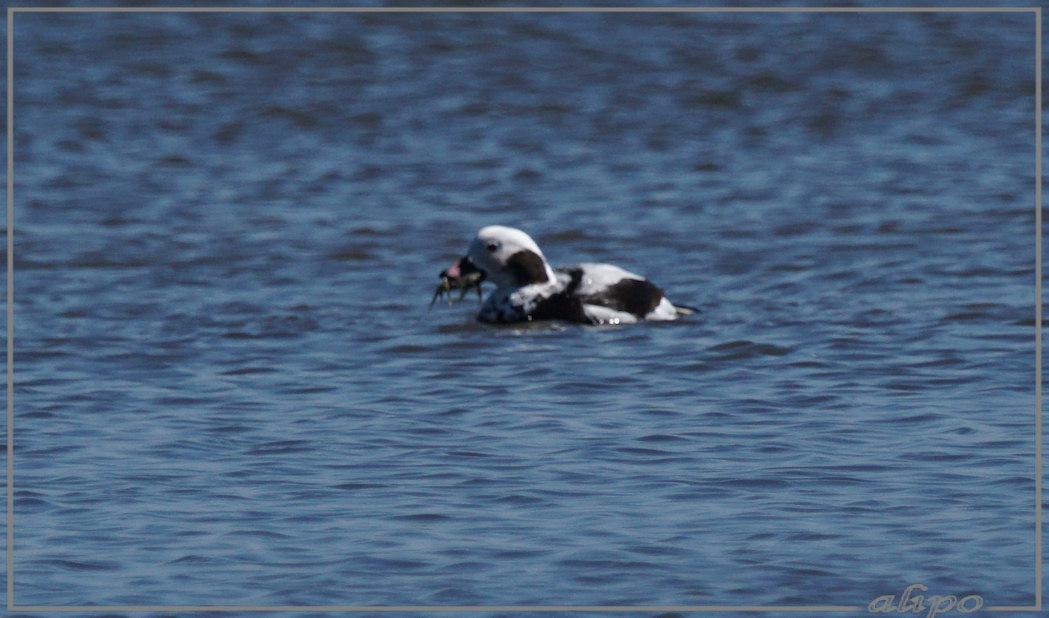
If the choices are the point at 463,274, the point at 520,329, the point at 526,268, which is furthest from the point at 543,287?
the point at 463,274

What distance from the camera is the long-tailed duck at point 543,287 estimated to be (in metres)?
12.1

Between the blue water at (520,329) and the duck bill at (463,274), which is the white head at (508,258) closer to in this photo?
the duck bill at (463,274)

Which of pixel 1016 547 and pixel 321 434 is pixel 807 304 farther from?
pixel 1016 547

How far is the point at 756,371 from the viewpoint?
33.2ft

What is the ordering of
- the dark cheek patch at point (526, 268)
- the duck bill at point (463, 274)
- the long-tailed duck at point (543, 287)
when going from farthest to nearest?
the duck bill at point (463, 274) < the dark cheek patch at point (526, 268) < the long-tailed duck at point (543, 287)

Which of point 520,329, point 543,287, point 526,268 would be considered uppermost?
point 526,268

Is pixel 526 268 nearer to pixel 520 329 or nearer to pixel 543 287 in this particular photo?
pixel 543 287

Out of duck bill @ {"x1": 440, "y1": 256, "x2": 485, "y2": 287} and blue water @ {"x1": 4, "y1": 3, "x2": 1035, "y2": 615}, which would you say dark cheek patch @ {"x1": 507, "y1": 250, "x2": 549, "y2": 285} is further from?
blue water @ {"x1": 4, "y1": 3, "x2": 1035, "y2": 615}

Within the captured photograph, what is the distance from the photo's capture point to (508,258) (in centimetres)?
1271

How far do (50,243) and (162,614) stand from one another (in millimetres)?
9250

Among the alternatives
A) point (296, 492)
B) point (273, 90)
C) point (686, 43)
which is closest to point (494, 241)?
point (296, 492)

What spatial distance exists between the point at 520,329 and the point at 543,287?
1.77ft

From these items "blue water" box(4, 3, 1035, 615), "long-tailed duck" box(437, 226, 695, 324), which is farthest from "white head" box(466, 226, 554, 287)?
"blue water" box(4, 3, 1035, 615)

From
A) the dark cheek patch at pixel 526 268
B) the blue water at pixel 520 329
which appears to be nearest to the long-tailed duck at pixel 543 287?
the dark cheek patch at pixel 526 268
